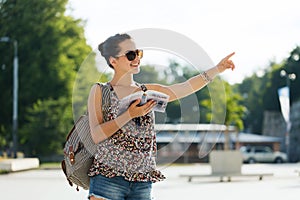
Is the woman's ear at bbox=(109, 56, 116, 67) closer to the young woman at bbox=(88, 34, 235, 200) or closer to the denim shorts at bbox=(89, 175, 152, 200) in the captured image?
the young woman at bbox=(88, 34, 235, 200)

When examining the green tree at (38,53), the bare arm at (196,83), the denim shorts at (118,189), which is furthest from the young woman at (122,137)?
the green tree at (38,53)

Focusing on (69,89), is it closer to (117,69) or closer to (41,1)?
(41,1)

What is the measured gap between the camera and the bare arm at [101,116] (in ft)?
13.1

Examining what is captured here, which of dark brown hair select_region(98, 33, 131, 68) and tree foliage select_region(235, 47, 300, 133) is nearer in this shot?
dark brown hair select_region(98, 33, 131, 68)

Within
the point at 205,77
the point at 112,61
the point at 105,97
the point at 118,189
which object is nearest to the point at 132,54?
the point at 112,61

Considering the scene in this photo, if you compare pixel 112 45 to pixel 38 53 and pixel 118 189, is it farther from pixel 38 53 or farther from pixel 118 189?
pixel 38 53

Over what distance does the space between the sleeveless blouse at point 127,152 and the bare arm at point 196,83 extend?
0.28 m

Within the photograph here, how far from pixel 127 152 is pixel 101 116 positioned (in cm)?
24

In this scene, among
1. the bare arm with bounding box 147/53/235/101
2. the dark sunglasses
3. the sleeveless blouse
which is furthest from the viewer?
the bare arm with bounding box 147/53/235/101

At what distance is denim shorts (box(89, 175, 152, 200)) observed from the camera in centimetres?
406

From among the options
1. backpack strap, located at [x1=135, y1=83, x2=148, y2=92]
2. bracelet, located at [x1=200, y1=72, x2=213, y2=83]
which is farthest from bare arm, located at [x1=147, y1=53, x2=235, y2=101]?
backpack strap, located at [x1=135, y1=83, x2=148, y2=92]

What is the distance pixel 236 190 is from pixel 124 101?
15.5m

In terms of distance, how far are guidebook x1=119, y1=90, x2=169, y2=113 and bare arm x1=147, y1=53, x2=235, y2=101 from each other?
27cm

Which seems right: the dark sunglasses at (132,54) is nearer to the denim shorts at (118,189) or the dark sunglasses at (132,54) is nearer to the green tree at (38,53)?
the denim shorts at (118,189)
